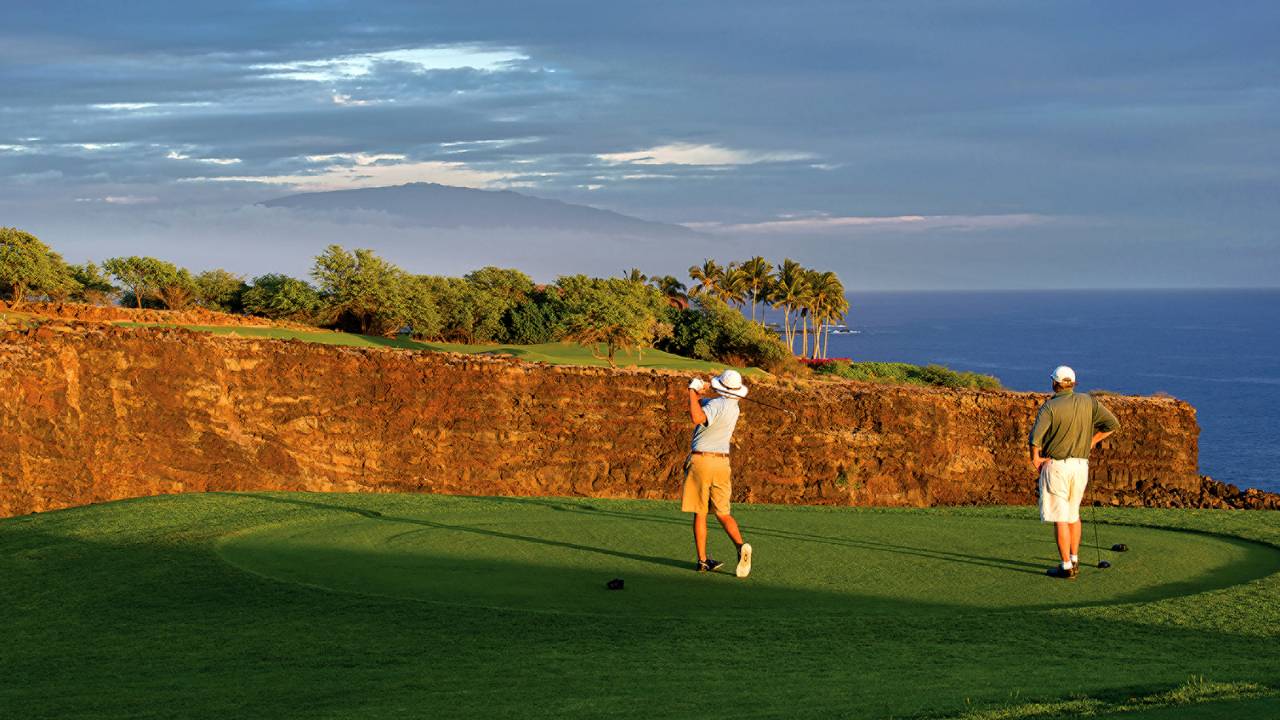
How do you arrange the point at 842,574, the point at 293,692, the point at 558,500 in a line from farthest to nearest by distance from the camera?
the point at 558,500 < the point at 842,574 < the point at 293,692

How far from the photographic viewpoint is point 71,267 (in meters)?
61.6

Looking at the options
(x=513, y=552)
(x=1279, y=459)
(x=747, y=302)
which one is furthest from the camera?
(x=747, y=302)

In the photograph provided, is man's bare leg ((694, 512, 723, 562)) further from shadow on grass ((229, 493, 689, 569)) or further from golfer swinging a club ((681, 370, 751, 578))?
shadow on grass ((229, 493, 689, 569))

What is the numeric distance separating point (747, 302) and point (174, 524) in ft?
321

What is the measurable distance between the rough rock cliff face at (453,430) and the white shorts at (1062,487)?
16.9 metres

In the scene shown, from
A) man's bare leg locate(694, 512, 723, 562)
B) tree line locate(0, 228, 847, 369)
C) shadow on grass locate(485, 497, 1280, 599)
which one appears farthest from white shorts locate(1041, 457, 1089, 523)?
tree line locate(0, 228, 847, 369)

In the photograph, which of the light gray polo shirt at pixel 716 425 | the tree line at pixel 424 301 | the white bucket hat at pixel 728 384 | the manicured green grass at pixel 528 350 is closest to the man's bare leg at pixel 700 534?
the light gray polo shirt at pixel 716 425

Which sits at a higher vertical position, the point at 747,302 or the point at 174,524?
the point at 747,302

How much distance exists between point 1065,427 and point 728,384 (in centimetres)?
315

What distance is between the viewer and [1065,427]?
448 inches

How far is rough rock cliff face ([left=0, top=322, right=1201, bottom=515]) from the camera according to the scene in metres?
24.5

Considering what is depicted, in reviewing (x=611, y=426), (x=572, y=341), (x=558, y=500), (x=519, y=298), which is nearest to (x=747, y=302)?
(x=519, y=298)

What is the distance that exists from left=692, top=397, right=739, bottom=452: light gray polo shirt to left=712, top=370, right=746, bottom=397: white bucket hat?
0.07 metres

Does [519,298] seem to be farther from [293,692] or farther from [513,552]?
[293,692]
